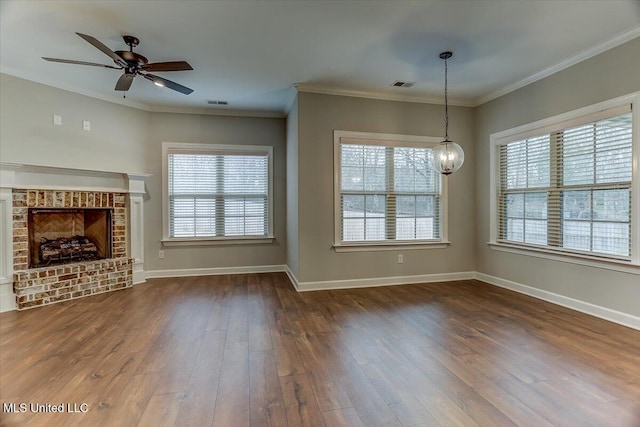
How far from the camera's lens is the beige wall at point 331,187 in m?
4.45

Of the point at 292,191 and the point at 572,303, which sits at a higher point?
the point at 292,191

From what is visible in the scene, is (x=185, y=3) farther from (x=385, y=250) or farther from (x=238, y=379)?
(x=385, y=250)

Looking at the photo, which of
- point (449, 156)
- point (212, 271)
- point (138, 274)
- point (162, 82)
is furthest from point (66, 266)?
point (449, 156)

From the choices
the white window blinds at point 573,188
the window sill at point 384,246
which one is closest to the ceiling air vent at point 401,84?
the white window blinds at point 573,188

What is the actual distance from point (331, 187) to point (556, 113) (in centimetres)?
296

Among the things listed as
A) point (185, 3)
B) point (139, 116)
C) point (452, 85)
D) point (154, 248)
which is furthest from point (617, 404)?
point (139, 116)

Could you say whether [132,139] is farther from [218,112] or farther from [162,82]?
[162,82]

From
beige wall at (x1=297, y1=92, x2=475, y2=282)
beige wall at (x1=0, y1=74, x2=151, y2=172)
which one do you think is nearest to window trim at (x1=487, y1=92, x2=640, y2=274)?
beige wall at (x1=297, y1=92, x2=475, y2=282)

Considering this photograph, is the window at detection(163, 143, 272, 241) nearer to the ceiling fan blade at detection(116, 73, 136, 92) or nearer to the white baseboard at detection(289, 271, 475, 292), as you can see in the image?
the white baseboard at detection(289, 271, 475, 292)

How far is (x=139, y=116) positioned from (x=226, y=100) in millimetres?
1506

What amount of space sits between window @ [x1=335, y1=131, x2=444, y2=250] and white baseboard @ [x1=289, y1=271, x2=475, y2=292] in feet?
1.74

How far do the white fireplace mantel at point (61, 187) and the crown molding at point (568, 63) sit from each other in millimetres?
5575

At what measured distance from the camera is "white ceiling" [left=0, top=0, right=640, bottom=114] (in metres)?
2.67

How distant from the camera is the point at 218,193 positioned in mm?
5480
